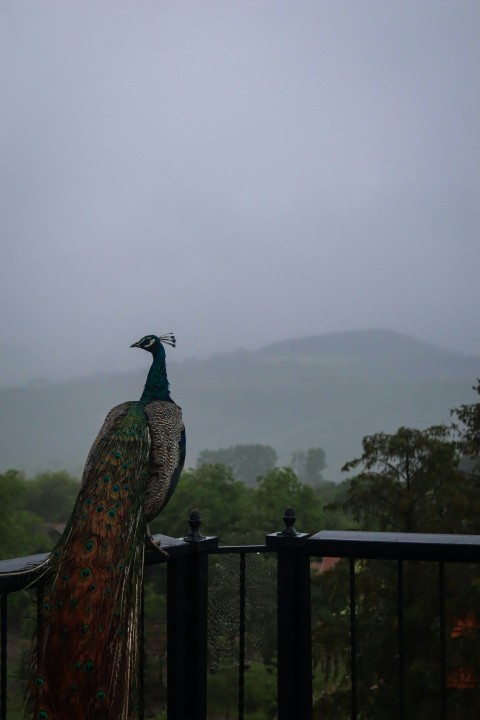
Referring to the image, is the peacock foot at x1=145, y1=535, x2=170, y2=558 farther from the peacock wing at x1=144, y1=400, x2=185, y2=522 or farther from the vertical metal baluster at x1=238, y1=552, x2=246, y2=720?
the vertical metal baluster at x1=238, y1=552, x2=246, y2=720

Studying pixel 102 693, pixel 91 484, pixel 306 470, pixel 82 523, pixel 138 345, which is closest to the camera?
pixel 102 693

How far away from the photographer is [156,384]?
161 inches

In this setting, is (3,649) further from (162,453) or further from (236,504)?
(236,504)

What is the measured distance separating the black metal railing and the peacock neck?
1115 mm

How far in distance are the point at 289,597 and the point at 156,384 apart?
1595 millimetres

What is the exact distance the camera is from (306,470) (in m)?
110

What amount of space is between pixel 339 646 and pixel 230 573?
1423cm

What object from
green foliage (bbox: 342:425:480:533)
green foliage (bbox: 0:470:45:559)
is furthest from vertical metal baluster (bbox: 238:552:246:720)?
green foliage (bbox: 0:470:45:559)

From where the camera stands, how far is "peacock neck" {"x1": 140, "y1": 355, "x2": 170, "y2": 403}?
157 inches

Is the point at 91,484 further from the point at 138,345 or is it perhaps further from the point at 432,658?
the point at 432,658

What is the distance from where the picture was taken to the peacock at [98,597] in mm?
2293

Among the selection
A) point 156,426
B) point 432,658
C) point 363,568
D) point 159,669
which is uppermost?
point 156,426

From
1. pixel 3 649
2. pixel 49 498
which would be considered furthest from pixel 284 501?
pixel 3 649

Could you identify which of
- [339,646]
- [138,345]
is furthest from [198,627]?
[339,646]
